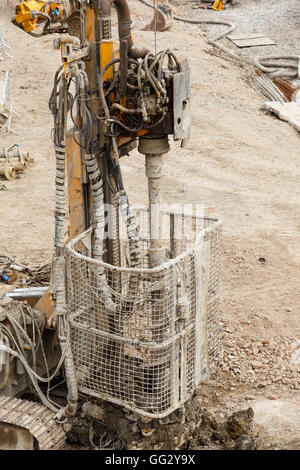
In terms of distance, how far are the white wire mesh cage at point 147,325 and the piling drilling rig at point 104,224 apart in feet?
0.04

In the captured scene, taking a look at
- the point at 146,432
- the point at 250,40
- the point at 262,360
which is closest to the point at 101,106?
the point at 146,432

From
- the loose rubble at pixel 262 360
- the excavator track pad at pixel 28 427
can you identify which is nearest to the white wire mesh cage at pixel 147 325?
the excavator track pad at pixel 28 427

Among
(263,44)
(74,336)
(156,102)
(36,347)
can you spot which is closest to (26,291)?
(36,347)

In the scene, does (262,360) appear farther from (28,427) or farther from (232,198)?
(232,198)

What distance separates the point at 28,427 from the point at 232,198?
7375 mm

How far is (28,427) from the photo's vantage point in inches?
247

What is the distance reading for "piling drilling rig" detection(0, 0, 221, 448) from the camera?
18.8ft

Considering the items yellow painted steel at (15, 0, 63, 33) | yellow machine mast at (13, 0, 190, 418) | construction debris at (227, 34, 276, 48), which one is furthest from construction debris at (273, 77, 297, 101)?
yellow painted steel at (15, 0, 63, 33)

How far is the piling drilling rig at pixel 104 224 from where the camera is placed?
5.73 m

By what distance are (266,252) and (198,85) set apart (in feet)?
26.7

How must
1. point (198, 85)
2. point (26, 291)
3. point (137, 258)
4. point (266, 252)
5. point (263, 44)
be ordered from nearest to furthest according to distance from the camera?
point (137, 258), point (26, 291), point (266, 252), point (198, 85), point (263, 44)

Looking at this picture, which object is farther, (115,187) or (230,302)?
(230,302)

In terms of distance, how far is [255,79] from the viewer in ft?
62.7

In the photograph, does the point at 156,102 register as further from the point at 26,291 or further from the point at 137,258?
the point at 26,291
